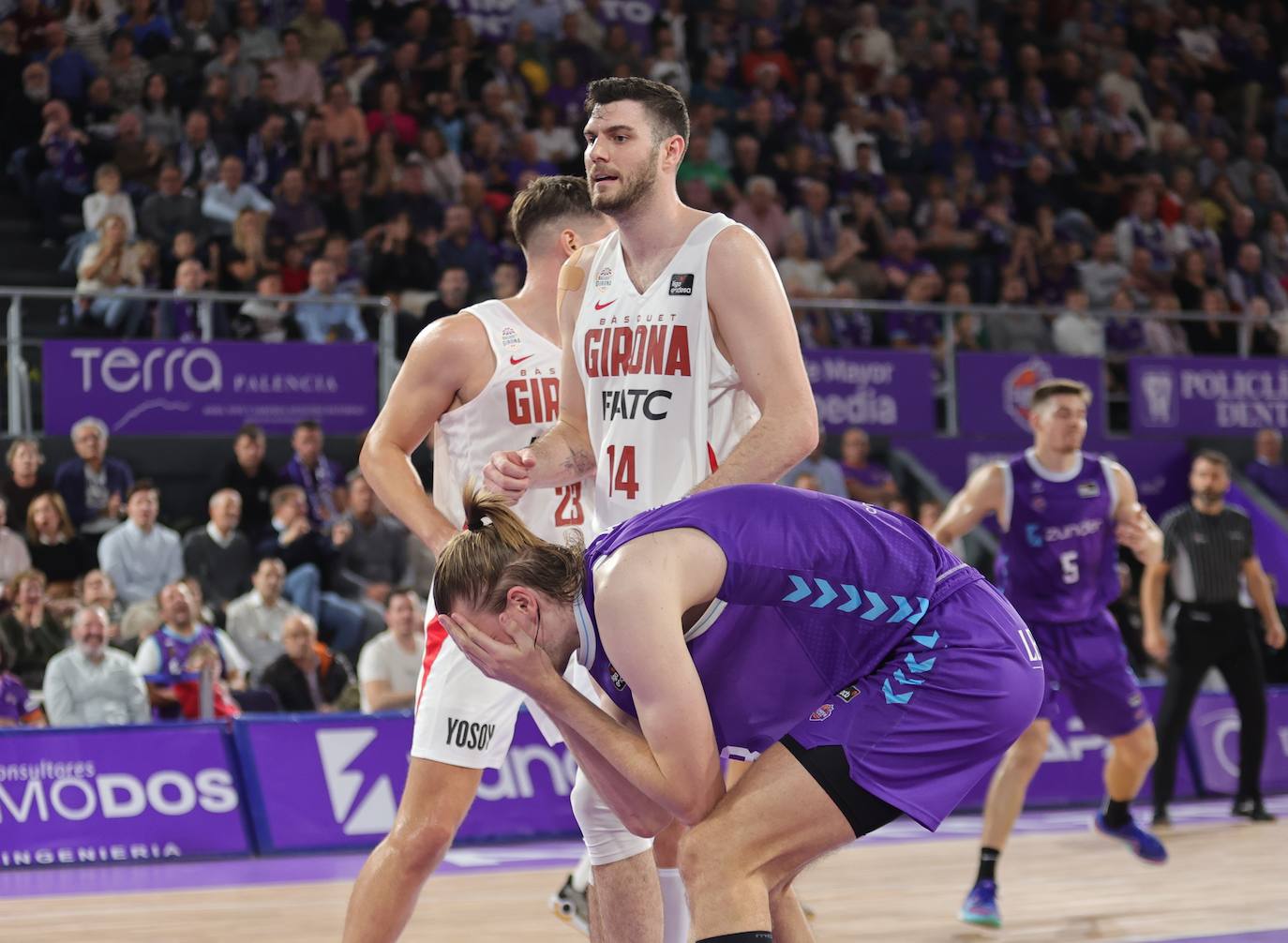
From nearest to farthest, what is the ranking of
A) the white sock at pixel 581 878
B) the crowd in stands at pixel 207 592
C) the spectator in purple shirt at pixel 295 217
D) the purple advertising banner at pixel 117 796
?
the white sock at pixel 581 878 → the purple advertising banner at pixel 117 796 → the crowd in stands at pixel 207 592 → the spectator in purple shirt at pixel 295 217

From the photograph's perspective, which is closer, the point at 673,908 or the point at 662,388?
the point at 662,388

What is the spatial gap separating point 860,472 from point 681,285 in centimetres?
971

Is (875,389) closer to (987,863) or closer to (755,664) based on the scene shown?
(987,863)

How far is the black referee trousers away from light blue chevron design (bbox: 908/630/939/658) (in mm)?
7709

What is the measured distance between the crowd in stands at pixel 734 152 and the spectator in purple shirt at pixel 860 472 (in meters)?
1.24

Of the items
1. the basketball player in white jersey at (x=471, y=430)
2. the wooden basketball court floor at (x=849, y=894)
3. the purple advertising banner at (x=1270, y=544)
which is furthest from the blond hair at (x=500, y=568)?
the purple advertising banner at (x=1270, y=544)

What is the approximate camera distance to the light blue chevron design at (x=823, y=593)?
362cm

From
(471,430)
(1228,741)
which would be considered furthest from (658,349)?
(1228,741)

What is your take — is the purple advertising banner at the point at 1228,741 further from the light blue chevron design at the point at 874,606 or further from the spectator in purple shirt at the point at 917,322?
the light blue chevron design at the point at 874,606

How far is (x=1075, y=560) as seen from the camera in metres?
8.41

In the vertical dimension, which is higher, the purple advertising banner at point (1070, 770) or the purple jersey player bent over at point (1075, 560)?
the purple jersey player bent over at point (1075, 560)

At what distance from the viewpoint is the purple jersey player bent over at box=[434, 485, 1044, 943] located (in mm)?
3486

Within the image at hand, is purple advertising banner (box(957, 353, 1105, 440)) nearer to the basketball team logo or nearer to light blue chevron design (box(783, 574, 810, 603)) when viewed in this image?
the basketball team logo

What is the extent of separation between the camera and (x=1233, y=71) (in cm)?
2180
